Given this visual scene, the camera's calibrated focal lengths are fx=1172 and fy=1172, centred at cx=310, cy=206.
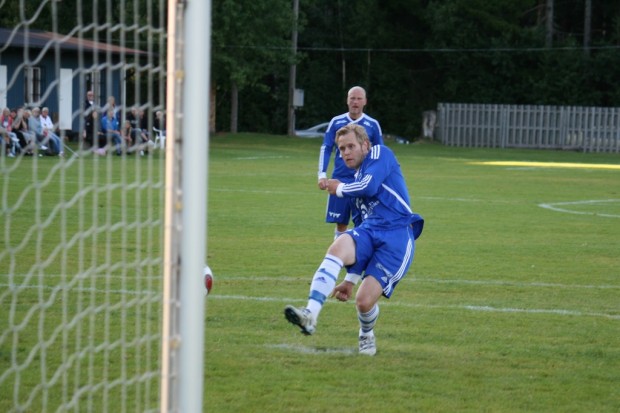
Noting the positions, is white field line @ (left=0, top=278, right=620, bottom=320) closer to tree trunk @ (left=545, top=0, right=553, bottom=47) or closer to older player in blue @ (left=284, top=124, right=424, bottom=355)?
older player in blue @ (left=284, top=124, right=424, bottom=355)

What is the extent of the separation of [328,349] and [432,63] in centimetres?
5414

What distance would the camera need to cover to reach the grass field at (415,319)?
6.70 metres

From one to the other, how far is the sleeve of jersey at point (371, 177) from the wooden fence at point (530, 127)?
44.1m

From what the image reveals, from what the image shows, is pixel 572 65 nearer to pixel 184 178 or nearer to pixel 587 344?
pixel 587 344

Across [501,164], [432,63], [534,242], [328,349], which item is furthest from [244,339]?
[432,63]

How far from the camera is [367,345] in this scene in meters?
7.89

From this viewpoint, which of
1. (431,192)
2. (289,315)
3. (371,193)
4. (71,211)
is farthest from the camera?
(431,192)

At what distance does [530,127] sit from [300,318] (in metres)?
46.8

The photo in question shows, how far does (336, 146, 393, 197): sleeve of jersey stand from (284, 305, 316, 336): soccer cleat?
3.57 ft

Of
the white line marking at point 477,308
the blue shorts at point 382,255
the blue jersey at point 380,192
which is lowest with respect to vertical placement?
the white line marking at point 477,308

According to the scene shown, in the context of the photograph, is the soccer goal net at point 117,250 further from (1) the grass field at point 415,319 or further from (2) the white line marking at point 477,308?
(2) the white line marking at point 477,308

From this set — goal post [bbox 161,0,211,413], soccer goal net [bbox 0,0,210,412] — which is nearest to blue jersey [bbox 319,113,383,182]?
soccer goal net [bbox 0,0,210,412]

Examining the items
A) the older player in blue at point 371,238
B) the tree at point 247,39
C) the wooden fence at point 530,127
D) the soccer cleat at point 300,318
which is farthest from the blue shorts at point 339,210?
the wooden fence at point 530,127

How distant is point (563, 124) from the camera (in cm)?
5212
